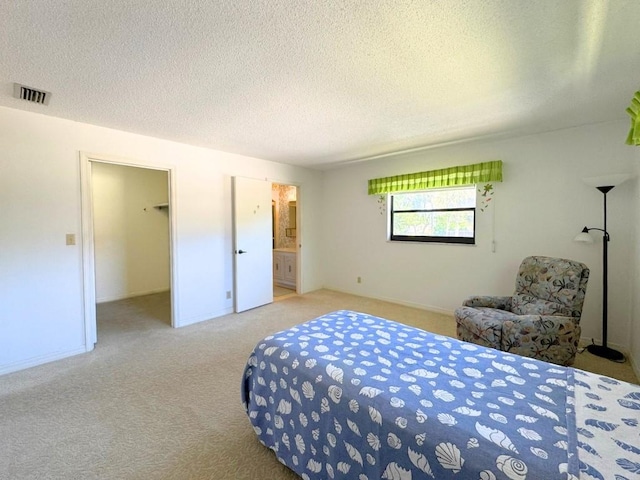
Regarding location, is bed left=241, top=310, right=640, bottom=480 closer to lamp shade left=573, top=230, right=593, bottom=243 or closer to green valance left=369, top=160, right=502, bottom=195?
lamp shade left=573, top=230, right=593, bottom=243

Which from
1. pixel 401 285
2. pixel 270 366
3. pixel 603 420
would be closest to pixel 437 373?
pixel 603 420

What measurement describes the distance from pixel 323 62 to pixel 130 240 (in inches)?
200

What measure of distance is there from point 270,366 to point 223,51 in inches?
73.0

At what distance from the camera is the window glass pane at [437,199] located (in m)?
3.92

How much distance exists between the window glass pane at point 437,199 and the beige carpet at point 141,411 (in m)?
1.73

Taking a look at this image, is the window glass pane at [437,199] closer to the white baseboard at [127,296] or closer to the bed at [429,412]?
the bed at [429,412]

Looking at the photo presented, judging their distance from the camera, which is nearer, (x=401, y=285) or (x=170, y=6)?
(x=170, y=6)

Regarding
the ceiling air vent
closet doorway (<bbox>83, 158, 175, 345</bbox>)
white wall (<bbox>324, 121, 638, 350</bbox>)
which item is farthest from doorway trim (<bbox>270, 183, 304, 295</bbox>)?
the ceiling air vent

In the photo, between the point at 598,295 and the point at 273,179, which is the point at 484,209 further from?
the point at 273,179

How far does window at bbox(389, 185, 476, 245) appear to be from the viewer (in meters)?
3.93

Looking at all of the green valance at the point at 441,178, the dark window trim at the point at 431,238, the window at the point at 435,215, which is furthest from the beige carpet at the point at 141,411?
the green valance at the point at 441,178

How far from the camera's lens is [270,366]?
1561 mm

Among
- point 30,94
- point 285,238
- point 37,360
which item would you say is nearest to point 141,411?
point 37,360

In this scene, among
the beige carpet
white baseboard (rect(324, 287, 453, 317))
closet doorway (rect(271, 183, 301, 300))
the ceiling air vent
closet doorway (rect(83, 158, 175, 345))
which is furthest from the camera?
closet doorway (rect(271, 183, 301, 300))
